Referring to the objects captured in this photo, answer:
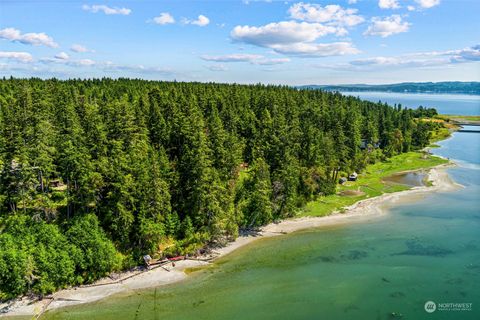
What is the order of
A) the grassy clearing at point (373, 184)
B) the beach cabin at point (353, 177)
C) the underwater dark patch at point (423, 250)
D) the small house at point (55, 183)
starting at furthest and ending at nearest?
the beach cabin at point (353, 177) → the grassy clearing at point (373, 184) → the small house at point (55, 183) → the underwater dark patch at point (423, 250)

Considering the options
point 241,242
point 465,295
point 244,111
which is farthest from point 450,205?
point 244,111

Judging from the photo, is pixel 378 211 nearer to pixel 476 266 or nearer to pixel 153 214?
pixel 476 266

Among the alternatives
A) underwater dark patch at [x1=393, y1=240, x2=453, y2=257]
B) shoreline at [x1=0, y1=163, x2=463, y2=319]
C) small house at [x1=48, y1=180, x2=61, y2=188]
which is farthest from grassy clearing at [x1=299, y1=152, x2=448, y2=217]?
small house at [x1=48, y1=180, x2=61, y2=188]

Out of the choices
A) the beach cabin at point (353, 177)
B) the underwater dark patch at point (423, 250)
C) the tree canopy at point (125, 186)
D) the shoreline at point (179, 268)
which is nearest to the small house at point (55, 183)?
the tree canopy at point (125, 186)

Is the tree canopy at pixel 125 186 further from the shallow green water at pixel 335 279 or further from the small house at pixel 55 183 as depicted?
the shallow green water at pixel 335 279

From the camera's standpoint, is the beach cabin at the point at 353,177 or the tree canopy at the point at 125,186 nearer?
the tree canopy at the point at 125,186

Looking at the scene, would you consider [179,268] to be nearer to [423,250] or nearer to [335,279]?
[335,279]

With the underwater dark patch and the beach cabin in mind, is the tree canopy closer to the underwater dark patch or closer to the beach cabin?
the beach cabin
